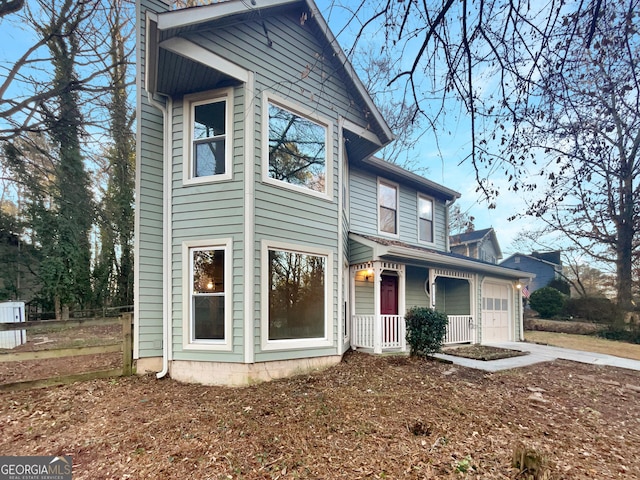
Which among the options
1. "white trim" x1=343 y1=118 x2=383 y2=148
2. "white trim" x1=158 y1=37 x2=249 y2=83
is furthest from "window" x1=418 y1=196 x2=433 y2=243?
"white trim" x1=158 y1=37 x2=249 y2=83

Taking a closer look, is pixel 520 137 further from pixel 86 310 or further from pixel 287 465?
pixel 86 310

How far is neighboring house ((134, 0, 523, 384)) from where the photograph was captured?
20.1ft

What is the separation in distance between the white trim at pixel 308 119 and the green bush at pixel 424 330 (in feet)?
11.0

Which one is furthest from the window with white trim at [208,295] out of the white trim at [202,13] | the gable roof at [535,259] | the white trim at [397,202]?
the gable roof at [535,259]

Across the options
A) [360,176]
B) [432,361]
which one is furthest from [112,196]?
[432,361]

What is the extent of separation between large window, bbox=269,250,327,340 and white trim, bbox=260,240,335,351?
70 mm

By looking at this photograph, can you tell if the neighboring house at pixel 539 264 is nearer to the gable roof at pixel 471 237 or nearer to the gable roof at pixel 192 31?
the gable roof at pixel 471 237

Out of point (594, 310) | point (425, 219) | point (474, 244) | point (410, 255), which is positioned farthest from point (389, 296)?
point (474, 244)

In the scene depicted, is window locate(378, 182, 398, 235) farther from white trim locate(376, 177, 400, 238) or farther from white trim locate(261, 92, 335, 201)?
white trim locate(261, 92, 335, 201)

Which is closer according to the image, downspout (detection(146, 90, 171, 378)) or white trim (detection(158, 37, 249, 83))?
white trim (detection(158, 37, 249, 83))

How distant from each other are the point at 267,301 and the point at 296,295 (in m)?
0.76

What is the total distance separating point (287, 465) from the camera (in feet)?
11.9

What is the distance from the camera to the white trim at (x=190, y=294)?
613cm

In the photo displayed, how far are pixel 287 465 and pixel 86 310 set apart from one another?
1391cm
